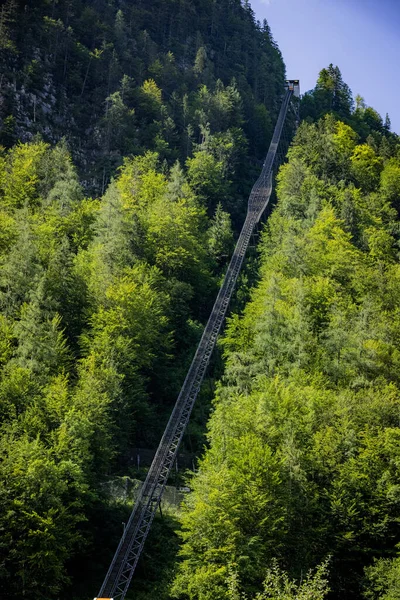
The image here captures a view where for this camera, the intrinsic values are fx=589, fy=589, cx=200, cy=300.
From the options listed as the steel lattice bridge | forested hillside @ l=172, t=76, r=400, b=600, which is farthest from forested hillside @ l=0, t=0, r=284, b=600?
forested hillside @ l=172, t=76, r=400, b=600

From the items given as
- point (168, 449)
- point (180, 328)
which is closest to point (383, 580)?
point (168, 449)

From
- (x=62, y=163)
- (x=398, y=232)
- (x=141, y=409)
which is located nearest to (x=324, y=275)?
(x=398, y=232)

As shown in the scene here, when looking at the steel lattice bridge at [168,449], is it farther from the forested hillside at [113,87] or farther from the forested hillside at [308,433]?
the forested hillside at [113,87]

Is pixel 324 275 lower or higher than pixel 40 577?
higher

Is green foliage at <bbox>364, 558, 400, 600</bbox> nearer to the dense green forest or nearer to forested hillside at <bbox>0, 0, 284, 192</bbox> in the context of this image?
the dense green forest

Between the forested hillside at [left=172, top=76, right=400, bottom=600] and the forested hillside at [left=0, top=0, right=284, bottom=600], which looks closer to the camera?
the forested hillside at [left=172, top=76, right=400, bottom=600]

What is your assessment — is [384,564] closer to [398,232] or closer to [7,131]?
[398,232]

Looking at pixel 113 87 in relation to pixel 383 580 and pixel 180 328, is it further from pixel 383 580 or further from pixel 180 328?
pixel 383 580

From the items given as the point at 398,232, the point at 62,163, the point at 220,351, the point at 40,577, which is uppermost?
the point at 398,232
